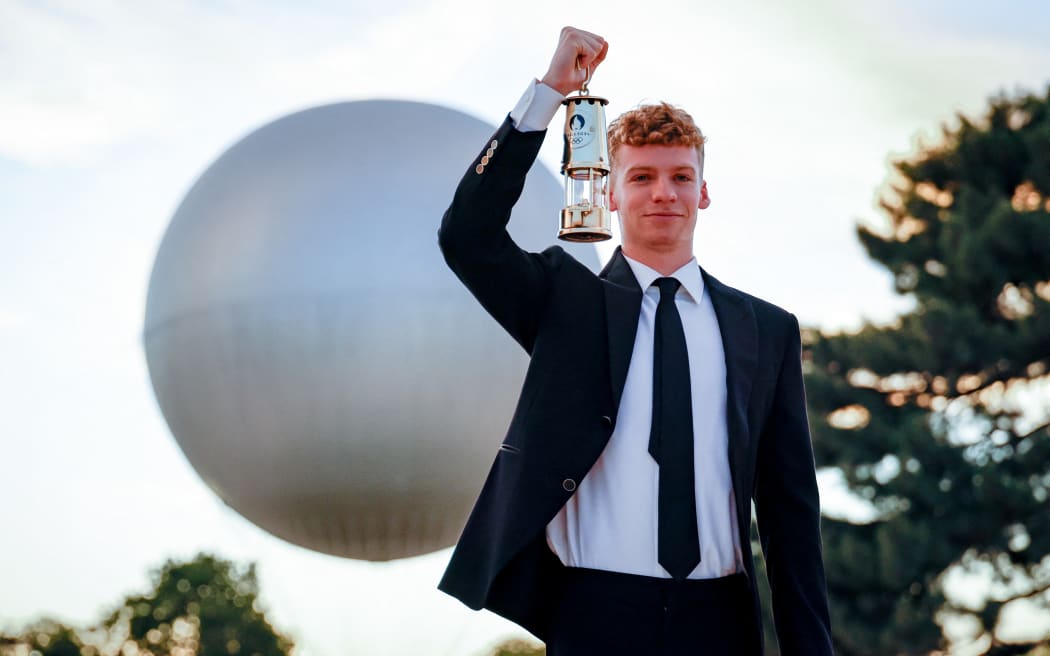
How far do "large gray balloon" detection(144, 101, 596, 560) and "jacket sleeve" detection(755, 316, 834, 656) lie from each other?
6.18m

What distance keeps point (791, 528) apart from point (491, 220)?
0.99 metres

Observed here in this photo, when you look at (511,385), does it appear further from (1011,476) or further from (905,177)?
(905,177)

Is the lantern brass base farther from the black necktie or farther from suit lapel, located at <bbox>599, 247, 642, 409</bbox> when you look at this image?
the black necktie

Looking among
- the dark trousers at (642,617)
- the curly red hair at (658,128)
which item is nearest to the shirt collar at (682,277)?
the curly red hair at (658,128)

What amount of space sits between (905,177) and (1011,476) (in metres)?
4.67

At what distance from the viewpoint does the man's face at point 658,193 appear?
2.96 m

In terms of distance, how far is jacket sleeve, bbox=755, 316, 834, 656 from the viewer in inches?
118

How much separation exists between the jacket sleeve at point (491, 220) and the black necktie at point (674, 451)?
1.19ft

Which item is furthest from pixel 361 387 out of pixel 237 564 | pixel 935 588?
pixel 237 564

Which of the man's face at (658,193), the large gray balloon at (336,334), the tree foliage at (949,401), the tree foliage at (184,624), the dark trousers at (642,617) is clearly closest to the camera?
the dark trousers at (642,617)

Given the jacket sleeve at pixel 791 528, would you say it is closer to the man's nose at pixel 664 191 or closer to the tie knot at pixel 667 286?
the tie knot at pixel 667 286

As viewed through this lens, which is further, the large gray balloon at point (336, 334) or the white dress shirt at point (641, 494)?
the large gray balloon at point (336, 334)

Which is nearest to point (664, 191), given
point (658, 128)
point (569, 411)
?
point (658, 128)

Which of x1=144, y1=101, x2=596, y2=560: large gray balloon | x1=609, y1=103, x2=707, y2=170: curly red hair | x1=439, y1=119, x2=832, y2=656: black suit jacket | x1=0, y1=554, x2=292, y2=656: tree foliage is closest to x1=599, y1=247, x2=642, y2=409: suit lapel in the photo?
x1=439, y1=119, x2=832, y2=656: black suit jacket
